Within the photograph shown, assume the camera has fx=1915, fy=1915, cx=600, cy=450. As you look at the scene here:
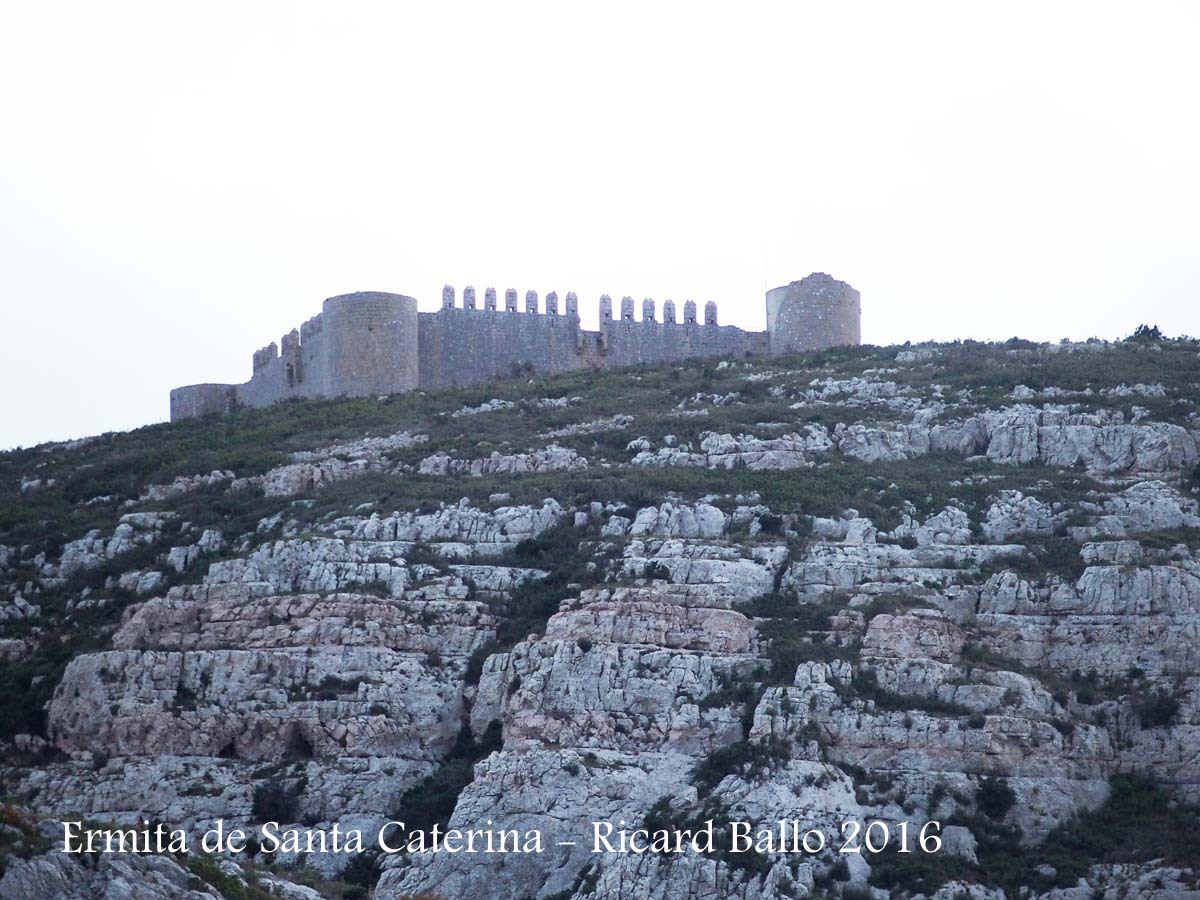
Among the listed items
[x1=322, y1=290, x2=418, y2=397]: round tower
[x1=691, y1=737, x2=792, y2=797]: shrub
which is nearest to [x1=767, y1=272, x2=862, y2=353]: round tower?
[x1=322, y1=290, x2=418, y2=397]: round tower

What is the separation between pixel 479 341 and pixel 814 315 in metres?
8.46

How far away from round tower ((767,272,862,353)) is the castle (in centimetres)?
3

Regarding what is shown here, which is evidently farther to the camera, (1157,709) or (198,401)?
Answer: (198,401)

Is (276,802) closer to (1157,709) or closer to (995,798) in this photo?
(995,798)

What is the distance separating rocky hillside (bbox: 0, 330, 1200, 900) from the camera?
2530 centimetres

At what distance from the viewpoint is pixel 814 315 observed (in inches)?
1896

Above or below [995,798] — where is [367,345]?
above

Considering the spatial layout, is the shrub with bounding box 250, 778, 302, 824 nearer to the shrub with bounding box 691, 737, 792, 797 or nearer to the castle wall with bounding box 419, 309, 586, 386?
the shrub with bounding box 691, 737, 792, 797

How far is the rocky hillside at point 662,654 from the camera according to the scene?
996 inches

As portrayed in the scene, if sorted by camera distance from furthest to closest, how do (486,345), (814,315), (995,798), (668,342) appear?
1. (668,342)
2. (814,315)
3. (486,345)
4. (995,798)

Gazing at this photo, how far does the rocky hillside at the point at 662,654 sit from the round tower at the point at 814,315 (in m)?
11.5

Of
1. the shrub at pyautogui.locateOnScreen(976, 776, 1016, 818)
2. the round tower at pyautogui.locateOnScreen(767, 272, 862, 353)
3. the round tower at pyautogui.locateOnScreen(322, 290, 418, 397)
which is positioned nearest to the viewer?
the shrub at pyautogui.locateOnScreen(976, 776, 1016, 818)

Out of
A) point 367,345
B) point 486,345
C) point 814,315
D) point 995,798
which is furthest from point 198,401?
point 995,798

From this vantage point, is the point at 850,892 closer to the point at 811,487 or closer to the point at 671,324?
the point at 811,487
